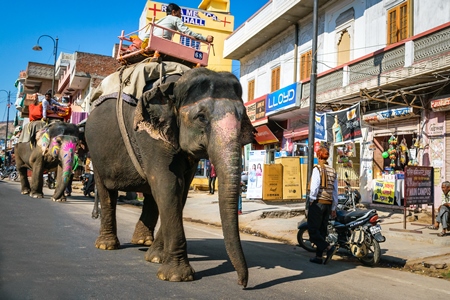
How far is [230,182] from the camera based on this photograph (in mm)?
3846

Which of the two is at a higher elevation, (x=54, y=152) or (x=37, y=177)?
(x=54, y=152)

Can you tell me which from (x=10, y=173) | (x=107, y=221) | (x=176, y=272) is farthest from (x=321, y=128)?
(x=10, y=173)

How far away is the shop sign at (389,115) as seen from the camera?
42.5 feet

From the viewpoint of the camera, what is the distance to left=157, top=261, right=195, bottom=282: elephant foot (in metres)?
4.28

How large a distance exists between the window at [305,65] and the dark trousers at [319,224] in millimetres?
13042

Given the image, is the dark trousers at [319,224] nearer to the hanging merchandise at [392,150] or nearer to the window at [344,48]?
the hanging merchandise at [392,150]

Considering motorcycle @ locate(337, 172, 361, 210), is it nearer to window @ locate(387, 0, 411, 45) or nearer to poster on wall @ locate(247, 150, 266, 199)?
poster on wall @ locate(247, 150, 266, 199)

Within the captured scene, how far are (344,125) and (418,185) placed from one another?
506 cm

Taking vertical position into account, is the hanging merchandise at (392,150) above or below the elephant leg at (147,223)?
above

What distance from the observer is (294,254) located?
7.03 meters

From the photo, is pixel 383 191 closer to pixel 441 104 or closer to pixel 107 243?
pixel 441 104

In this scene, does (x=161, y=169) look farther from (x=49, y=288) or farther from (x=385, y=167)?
(x=385, y=167)

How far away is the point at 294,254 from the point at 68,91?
4131 cm

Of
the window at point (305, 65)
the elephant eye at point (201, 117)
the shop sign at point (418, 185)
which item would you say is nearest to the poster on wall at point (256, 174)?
the window at point (305, 65)
